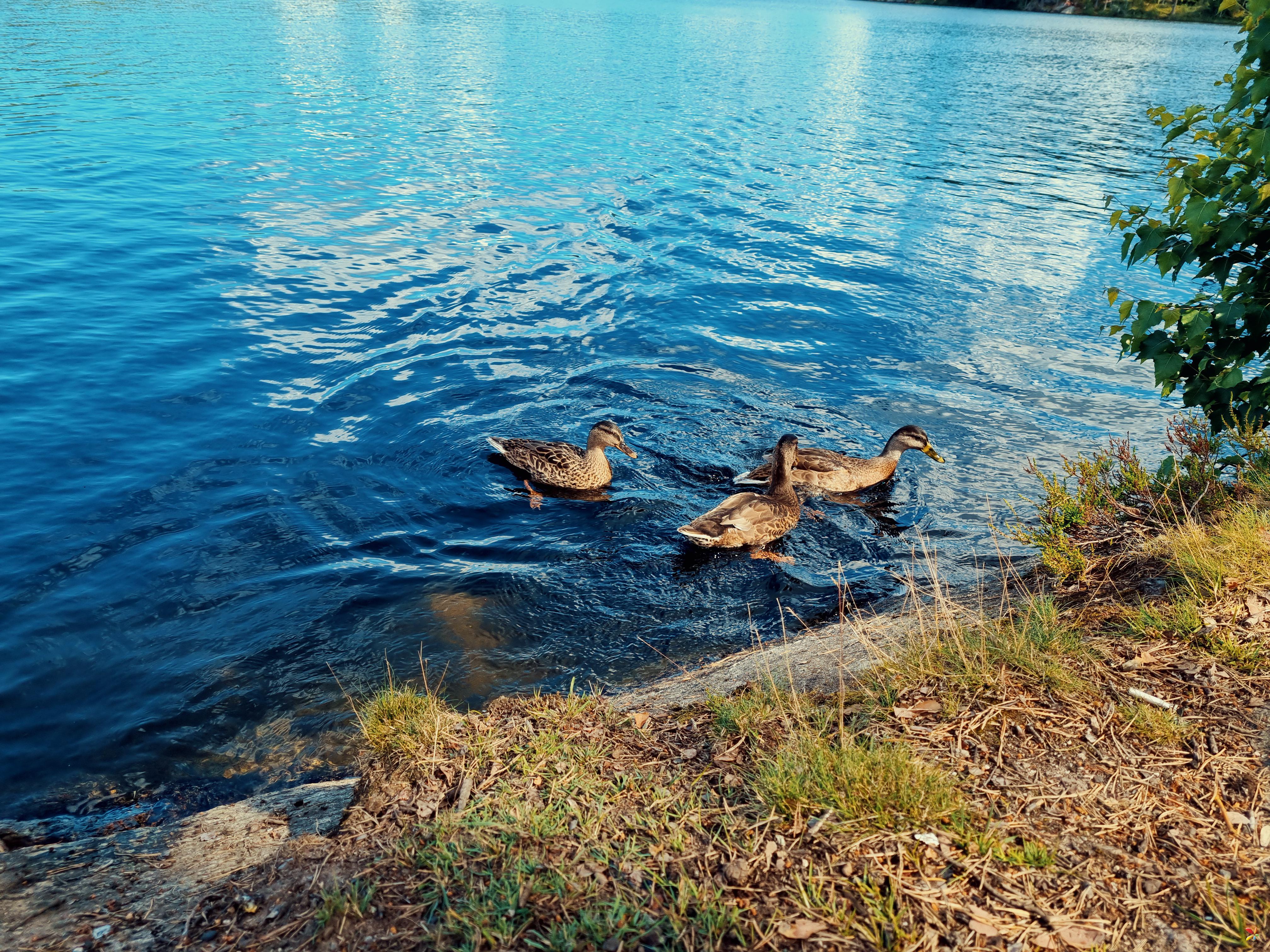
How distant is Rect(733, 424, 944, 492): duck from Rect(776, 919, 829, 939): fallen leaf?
273 inches

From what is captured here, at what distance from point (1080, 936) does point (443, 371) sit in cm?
1146

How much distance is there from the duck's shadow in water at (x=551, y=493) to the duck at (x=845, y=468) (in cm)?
170

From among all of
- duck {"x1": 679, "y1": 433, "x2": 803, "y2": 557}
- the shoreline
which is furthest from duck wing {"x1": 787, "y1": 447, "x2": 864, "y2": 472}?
the shoreline

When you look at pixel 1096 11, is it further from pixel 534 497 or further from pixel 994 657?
pixel 994 657

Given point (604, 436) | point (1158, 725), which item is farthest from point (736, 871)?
point (604, 436)

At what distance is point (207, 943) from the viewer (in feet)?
12.2

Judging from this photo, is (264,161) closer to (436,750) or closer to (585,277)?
(585,277)

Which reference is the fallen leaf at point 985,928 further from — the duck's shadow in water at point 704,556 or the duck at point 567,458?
the duck at point 567,458

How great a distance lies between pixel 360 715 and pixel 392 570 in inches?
120

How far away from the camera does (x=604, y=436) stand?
10422 mm

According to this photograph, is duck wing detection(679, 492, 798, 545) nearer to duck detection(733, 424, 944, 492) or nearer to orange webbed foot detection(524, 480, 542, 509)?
duck detection(733, 424, 944, 492)

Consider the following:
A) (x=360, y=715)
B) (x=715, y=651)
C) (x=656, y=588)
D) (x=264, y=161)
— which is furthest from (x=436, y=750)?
(x=264, y=161)

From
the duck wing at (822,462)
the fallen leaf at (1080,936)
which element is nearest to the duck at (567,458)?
the duck wing at (822,462)

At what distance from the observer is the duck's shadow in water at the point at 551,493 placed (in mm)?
10234
